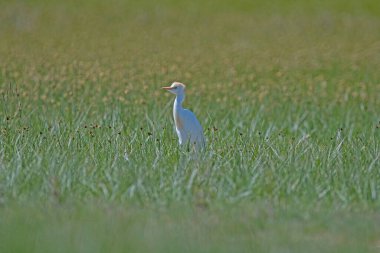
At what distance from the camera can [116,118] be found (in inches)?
476

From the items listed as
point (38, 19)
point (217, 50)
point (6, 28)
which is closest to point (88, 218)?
point (217, 50)

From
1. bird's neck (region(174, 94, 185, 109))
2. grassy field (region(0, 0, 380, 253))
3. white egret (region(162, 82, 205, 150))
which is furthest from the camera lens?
bird's neck (region(174, 94, 185, 109))

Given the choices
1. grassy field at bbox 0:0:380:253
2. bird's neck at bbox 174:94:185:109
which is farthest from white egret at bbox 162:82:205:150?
grassy field at bbox 0:0:380:253

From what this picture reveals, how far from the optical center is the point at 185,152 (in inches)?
379

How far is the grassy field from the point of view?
7.29 meters

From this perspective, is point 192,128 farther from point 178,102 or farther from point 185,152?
point 185,152

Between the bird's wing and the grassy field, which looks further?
the bird's wing

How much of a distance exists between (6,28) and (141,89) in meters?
10.4

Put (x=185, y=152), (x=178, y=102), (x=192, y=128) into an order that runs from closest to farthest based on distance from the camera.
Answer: (x=185, y=152), (x=192, y=128), (x=178, y=102)

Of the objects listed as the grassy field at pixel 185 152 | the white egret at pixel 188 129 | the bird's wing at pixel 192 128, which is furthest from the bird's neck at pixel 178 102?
the grassy field at pixel 185 152

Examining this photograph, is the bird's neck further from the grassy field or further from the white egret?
the grassy field

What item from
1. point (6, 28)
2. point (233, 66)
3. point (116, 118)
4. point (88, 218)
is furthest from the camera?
point (6, 28)

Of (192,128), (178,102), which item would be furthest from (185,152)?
(178,102)

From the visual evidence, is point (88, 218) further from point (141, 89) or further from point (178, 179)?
point (141, 89)
